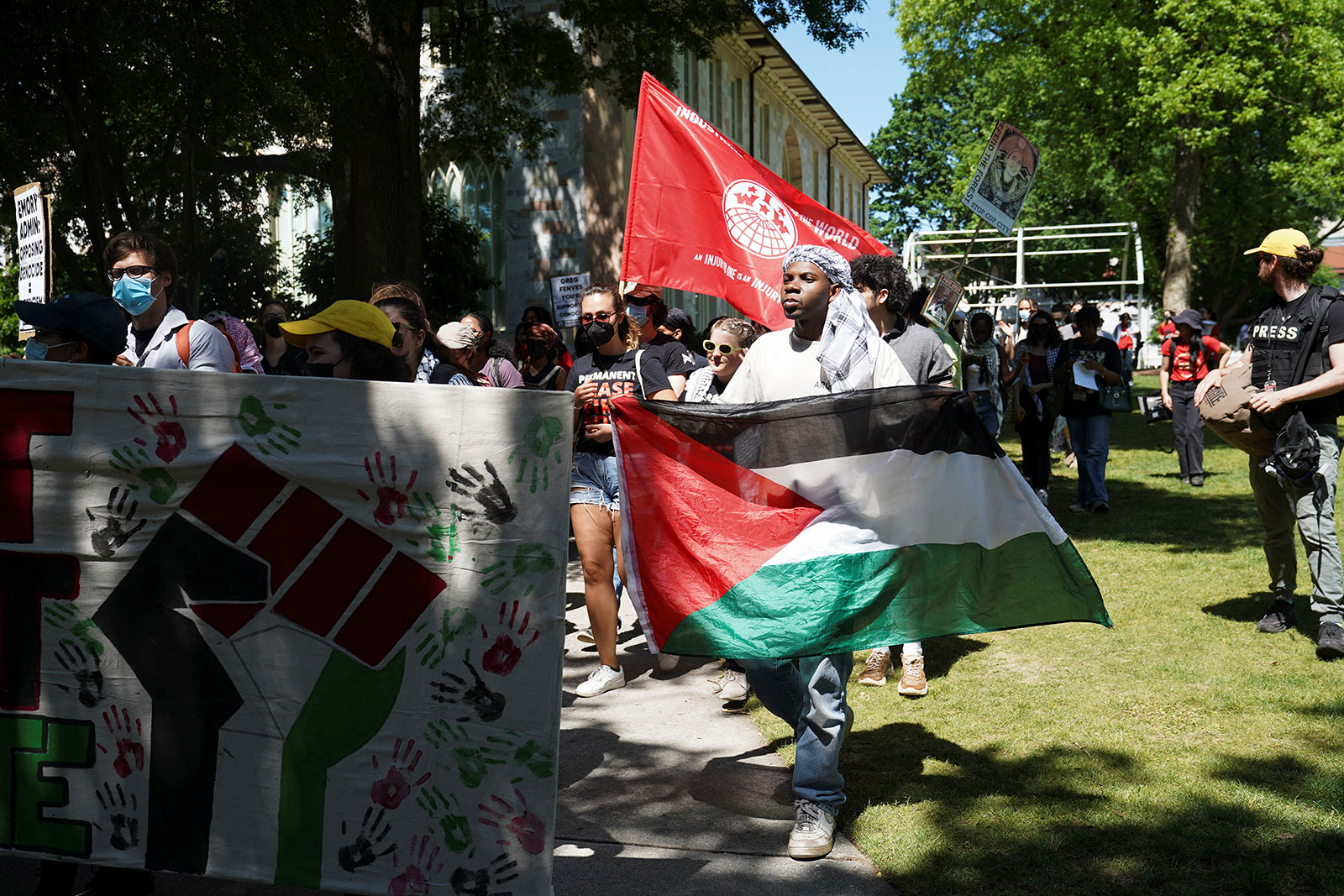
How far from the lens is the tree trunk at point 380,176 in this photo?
11.5 meters

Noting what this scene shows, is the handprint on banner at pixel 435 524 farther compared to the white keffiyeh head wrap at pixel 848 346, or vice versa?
the white keffiyeh head wrap at pixel 848 346

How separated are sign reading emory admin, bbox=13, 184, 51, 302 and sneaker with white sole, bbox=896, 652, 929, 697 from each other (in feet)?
20.0

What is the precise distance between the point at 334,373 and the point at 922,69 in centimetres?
2942

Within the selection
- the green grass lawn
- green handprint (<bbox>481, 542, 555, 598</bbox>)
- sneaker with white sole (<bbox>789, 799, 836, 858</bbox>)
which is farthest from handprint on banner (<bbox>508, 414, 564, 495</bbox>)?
the green grass lawn

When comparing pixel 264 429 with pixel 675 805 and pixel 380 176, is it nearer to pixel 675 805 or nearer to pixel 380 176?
pixel 675 805

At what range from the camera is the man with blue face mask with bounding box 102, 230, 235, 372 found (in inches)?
181

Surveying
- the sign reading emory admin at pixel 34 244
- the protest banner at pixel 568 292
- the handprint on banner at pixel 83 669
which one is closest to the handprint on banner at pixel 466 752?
the handprint on banner at pixel 83 669

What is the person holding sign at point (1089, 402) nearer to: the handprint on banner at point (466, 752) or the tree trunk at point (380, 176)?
the tree trunk at point (380, 176)

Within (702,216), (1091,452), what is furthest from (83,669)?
(1091,452)

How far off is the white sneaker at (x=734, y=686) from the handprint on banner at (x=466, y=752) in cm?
268

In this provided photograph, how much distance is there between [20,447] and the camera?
338 cm

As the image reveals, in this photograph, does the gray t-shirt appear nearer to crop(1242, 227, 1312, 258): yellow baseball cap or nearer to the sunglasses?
the sunglasses

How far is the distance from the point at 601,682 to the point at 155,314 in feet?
8.93

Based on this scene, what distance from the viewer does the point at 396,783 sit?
3.22 meters
